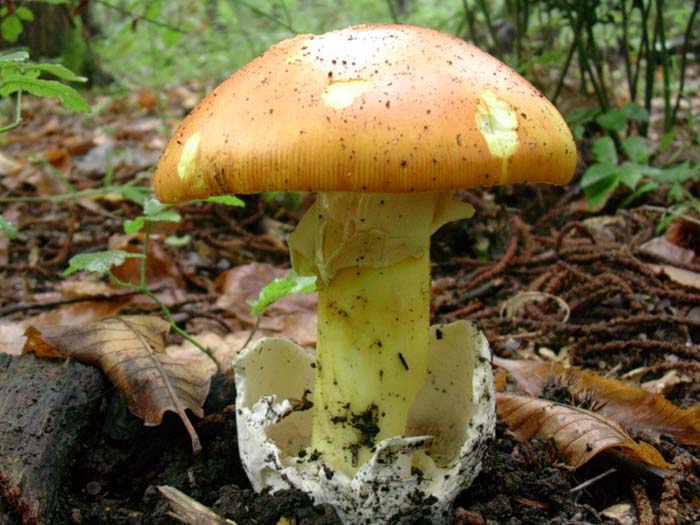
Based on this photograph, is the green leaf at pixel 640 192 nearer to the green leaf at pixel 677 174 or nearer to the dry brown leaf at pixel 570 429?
the green leaf at pixel 677 174

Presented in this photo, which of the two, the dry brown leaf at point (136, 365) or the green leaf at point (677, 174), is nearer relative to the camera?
the dry brown leaf at point (136, 365)

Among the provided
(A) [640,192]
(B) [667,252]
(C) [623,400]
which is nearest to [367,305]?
(C) [623,400]

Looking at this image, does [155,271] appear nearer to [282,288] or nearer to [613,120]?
[282,288]

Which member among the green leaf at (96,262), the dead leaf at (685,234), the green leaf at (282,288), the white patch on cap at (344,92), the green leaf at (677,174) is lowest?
the dead leaf at (685,234)

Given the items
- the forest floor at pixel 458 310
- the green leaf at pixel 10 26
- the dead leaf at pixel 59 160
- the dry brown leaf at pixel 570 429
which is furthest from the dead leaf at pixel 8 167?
the dry brown leaf at pixel 570 429

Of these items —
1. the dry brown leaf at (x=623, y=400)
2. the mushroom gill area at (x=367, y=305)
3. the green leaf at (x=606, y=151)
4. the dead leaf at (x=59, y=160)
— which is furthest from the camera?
the dead leaf at (x=59, y=160)

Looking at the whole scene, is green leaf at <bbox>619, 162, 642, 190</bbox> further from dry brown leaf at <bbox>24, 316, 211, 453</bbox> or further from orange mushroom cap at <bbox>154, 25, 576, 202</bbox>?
dry brown leaf at <bbox>24, 316, 211, 453</bbox>

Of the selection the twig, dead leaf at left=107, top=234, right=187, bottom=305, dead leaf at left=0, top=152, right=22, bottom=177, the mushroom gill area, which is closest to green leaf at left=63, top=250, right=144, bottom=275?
the mushroom gill area

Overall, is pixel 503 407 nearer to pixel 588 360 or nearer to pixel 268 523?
pixel 588 360
